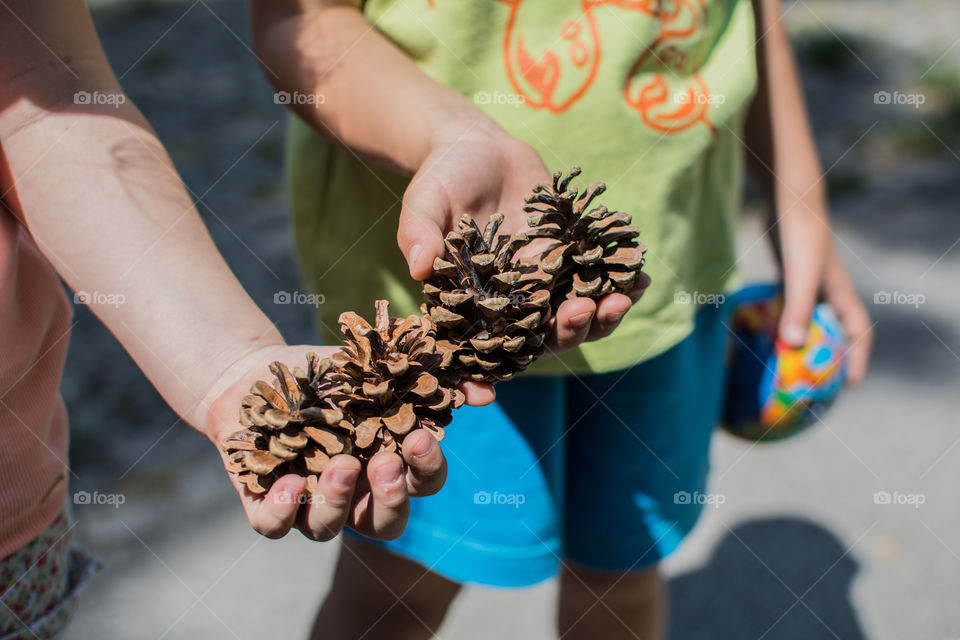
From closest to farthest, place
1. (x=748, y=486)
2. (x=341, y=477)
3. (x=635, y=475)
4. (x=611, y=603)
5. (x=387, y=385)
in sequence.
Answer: (x=341, y=477), (x=387, y=385), (x=635, y=475), (x=611, y=603), (x=748, y=486)

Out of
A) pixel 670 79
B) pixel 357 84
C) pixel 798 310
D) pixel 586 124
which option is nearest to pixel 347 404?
pixel 357 84

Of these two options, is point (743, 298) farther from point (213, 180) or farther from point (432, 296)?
point (213, 180)

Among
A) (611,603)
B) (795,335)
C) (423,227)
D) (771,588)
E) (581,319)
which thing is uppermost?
(423,227)

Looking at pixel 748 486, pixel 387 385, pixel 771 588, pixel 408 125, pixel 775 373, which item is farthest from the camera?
pixel 748 486

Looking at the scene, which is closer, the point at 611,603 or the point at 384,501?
the point at 384,501

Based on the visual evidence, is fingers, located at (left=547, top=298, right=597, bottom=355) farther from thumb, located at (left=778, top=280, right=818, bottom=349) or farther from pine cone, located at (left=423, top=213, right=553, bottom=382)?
thumb, located at (left=778, top=280, right=818, bottom=349)

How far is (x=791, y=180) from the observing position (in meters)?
2.05

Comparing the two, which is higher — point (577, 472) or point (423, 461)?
point (423, 461)

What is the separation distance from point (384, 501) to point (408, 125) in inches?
25.0

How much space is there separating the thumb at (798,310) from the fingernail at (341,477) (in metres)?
1.40

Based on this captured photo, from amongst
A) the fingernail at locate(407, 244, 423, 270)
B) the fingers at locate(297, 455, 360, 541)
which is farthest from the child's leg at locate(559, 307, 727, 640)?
the fingers at locate(297, 455, 360, 541)

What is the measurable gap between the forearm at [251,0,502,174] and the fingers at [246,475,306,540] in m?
0.59

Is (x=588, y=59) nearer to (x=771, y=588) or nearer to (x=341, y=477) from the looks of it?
(x=341, y=477)

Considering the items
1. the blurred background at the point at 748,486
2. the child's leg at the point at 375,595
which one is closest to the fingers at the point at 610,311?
the child's leg at the point at 375,595
